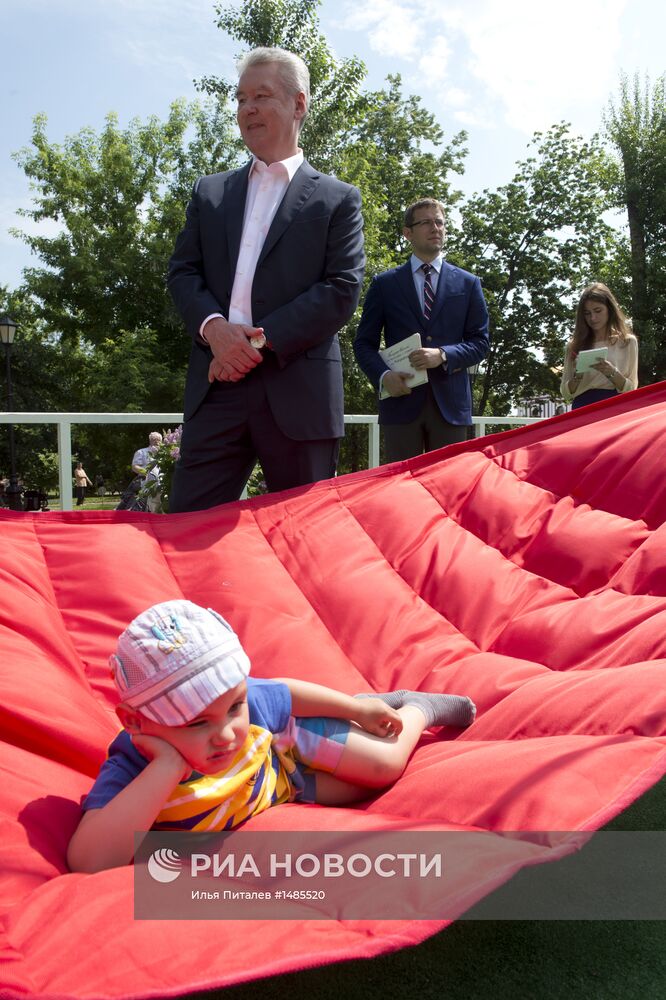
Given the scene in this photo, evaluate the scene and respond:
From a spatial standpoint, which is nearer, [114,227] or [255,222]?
[255,222]

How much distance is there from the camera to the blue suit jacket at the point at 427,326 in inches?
133

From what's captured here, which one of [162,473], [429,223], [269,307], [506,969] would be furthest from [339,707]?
[162,473]

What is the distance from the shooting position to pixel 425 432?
3.41m

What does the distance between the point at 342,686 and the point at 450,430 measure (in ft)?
5.99

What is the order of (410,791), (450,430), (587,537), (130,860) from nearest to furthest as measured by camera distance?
(130,860), (410,791), (587,537), (450,430)

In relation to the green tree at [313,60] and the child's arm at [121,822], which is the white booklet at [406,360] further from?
the green tree at [313,60]

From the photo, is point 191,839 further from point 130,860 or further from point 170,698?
point 170,698

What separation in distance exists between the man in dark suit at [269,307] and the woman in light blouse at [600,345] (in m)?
1.72

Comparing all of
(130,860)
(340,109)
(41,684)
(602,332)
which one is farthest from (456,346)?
(340,109)

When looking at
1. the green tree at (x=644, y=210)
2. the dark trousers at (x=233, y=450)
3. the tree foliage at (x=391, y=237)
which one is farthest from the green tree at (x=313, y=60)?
the dark trousers at (x=233, y=450)

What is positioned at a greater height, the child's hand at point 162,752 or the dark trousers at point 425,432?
the dark trousers at point 425,432

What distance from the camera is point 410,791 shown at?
1.28 meters

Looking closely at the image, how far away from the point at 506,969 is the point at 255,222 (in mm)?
1996

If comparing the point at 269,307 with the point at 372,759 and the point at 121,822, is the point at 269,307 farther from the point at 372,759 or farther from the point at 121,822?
the point at 121,822
